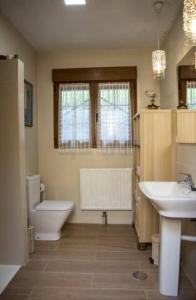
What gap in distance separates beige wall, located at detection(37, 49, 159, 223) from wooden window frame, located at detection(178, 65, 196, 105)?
1.01m

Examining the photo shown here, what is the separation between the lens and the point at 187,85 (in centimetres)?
227

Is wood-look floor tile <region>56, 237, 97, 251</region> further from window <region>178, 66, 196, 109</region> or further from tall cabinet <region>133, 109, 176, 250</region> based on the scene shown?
window <region>178, 66, 196, 109</region>

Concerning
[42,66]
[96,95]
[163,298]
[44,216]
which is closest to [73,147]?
[96,95]

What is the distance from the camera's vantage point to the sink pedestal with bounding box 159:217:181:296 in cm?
185

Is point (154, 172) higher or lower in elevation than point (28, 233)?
higher

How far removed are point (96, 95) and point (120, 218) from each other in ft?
5.85

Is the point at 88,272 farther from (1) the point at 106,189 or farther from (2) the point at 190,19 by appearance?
(2) the point at 190,19

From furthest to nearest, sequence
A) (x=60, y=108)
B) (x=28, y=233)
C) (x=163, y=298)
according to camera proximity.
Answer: (x=60, y=108), (x=28, y=233), (x=163, y=298)

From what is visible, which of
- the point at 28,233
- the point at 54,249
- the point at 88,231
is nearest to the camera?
the point at 28,233

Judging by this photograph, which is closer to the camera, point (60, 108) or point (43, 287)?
point (43, 287)

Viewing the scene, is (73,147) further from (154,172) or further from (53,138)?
(154,172)

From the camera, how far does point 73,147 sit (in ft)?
11.4

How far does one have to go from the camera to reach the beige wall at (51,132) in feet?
11.3

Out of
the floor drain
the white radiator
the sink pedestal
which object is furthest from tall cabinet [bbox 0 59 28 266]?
the sink pedestal
